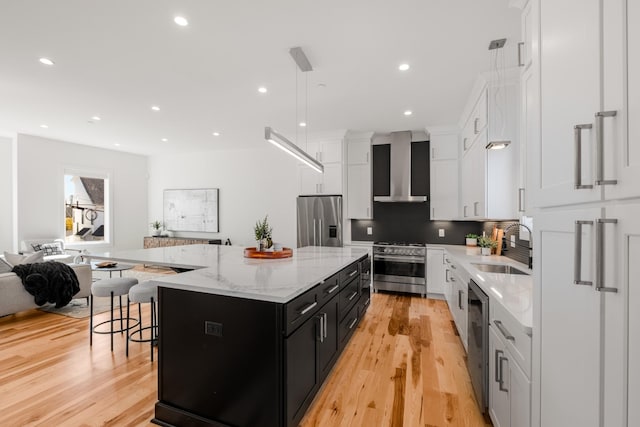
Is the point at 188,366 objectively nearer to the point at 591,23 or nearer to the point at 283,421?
the point at 283,421

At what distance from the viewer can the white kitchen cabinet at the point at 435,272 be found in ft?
15.1

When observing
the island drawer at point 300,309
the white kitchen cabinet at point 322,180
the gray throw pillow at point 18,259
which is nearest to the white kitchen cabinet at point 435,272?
the white kitchen cabinet at point 322,180

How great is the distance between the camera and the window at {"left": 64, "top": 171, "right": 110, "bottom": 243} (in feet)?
21.0

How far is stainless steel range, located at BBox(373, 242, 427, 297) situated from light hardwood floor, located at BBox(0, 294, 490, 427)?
128 cm

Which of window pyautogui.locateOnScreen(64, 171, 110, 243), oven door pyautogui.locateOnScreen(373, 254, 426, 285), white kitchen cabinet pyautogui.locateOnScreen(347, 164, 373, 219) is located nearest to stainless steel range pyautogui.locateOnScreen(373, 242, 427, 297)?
oven door pyautogui.locateOnScreen(373, 254, 426, 285)

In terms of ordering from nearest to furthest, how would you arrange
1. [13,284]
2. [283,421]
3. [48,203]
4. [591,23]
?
[591,23], [283,421], [13,284], [48,203]

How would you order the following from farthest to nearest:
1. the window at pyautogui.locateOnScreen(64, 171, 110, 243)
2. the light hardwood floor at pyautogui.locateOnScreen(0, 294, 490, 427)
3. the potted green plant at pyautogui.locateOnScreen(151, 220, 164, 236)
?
1. the potted green plant at pyautogui.locateOnScreen(151, 220, 164, 236)
2. the window at pyautogui.locateOnScreen(64, 171, 110, 243)
3. the light hardwood floor at pyautogui.locateOnScreen(0, 294, 490, 427)

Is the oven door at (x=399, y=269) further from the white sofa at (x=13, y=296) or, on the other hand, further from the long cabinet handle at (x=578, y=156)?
the white sofa at (x=13, y=296)

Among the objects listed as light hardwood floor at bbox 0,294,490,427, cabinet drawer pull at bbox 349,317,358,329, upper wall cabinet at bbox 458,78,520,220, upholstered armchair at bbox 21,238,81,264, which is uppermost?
upper wall cabinet at bbox 458,78,520,220

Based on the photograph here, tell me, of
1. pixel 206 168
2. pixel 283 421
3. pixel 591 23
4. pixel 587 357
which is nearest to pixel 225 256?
pixel 283 421

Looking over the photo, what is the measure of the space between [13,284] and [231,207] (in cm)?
397

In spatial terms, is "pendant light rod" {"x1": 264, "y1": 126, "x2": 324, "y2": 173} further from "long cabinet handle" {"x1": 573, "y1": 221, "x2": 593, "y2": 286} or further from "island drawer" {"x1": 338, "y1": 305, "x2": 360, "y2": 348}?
"long cabinet handle" {"x1": 573, "y1": 221, "x2": 593, "y2": 286}

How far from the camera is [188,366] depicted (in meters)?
1.77

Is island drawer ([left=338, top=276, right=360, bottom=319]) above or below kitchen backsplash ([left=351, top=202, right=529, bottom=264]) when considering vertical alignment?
below
